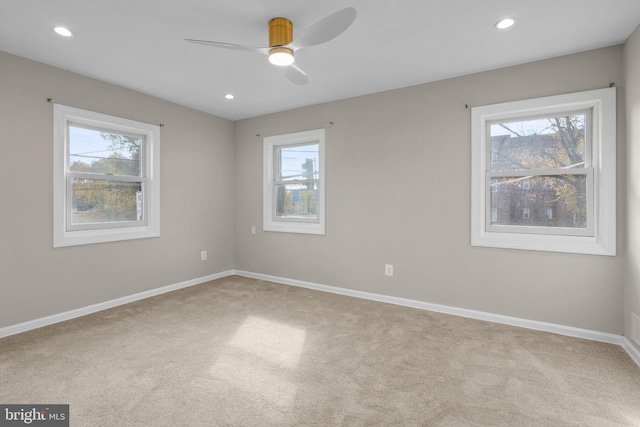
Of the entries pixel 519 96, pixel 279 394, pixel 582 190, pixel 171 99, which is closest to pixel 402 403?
pixel 279 394

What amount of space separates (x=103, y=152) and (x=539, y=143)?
459cm

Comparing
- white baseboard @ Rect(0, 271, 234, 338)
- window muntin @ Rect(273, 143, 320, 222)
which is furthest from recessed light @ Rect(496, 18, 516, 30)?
white baseboard @ Rect(0, 271, 234, 338)

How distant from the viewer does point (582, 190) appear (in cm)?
281

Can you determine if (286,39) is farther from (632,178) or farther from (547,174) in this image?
(632,178)

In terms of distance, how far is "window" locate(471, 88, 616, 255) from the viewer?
2.63 meters

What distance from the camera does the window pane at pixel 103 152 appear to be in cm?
327

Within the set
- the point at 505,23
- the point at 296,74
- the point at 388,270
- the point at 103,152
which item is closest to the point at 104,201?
the point at 103,152

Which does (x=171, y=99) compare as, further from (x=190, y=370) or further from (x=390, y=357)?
(x=390, y=357)

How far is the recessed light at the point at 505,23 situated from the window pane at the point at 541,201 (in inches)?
54.8

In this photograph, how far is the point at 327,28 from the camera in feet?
6.14

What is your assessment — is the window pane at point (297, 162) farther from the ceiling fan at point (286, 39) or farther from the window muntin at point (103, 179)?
the ceiling fan at point (286, 39)

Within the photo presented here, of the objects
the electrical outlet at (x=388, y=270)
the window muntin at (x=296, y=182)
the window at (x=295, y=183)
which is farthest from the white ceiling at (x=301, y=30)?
the electrical outlet at (x=388, y=270)

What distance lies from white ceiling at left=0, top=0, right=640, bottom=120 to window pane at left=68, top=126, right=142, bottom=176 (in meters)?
0.62

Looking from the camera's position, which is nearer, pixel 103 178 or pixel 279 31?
pixel 279 31
